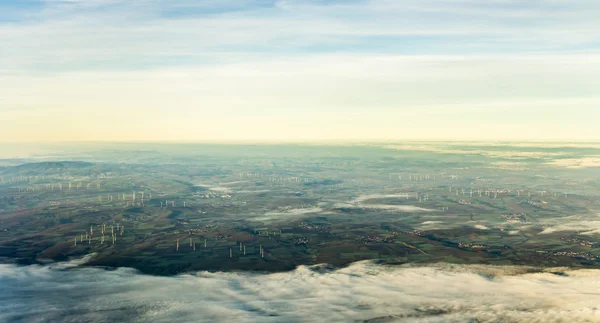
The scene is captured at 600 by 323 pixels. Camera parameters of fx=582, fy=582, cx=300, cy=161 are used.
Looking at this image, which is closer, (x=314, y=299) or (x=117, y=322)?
(x=117, y=322)

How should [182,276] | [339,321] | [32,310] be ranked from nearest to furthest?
[339,321], [32,310], [182,276]

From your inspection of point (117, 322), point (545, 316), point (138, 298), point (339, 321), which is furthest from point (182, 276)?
point (545, 316)

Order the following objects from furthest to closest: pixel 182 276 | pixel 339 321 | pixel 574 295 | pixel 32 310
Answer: pixel 182 276 < pixel 574 295 < pixel 32 310 < pixel 339 321

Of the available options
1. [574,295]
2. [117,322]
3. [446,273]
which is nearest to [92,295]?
[117,322]

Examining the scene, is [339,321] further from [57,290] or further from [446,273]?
[57,290]

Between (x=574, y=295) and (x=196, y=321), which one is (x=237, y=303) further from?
(x=574, y=295)

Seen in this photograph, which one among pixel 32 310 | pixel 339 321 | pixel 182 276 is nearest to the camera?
pixel 339 321

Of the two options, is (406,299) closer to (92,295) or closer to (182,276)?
(182,276)

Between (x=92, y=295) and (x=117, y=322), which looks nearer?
(x=117, y=322)
